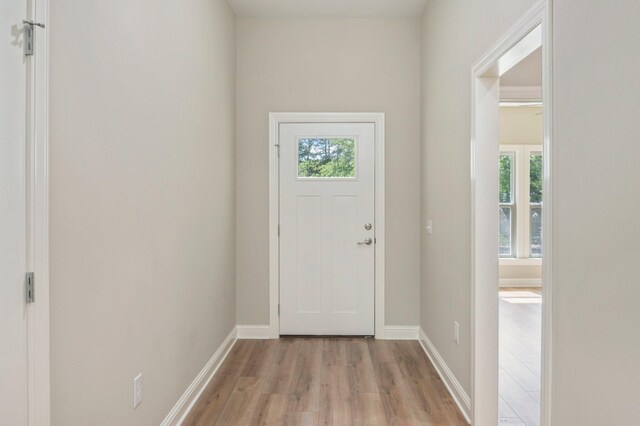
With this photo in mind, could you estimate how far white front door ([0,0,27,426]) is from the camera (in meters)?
1.04

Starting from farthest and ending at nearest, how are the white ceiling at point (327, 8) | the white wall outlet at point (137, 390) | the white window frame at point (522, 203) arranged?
1. the white window frame at point (522, 203)
2. the white ceiling at point (327, 8)
3. the white wall outlet at point (137, 390)

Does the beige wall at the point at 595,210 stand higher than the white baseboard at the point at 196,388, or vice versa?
the beige wall at the point at 595,210

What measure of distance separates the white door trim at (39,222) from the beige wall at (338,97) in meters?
2.47

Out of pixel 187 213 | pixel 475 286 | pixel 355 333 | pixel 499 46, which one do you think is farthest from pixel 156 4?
pixel 355 333

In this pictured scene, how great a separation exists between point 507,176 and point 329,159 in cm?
397

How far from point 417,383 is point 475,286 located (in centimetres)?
96

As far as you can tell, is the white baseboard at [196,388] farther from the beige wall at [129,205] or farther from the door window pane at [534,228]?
the door window pane at [534,228]

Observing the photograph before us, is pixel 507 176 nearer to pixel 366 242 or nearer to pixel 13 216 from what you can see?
pixel 366 242

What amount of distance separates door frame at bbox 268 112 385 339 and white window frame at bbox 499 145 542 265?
3.43 m

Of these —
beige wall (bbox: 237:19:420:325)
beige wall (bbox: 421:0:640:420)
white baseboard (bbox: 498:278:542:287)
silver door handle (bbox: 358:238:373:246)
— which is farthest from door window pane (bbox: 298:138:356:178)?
white baseboard (bbox: 498:278:542:287)

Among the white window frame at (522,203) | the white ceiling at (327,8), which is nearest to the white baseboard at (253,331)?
the white ceiling at (327,8)

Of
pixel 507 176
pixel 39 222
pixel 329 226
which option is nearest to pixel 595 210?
pixel 39 222

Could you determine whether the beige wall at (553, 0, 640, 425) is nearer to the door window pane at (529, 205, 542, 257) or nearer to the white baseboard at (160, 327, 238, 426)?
the white baseboard at (160, 327, 238, 426)

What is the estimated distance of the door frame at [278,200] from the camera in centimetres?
360
